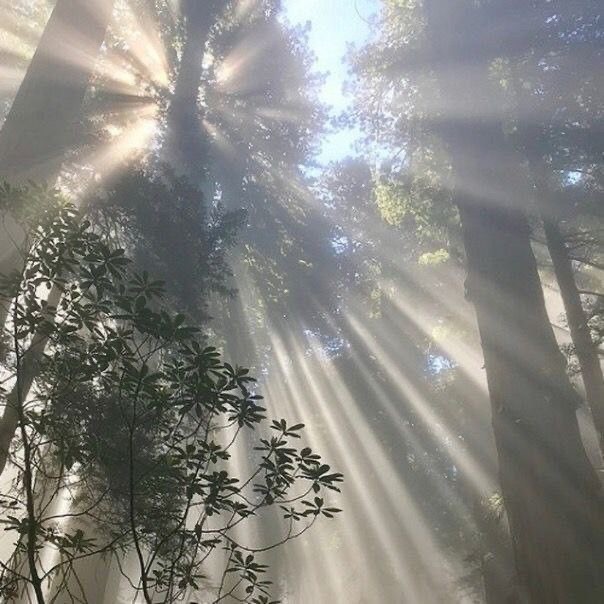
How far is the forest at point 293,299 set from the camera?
119 inches

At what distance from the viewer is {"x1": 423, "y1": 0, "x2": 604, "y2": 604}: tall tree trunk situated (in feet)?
13.0

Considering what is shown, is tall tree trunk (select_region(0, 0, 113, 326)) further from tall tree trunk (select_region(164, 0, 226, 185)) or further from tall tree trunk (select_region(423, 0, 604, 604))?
tall tree trunk (select_region(164, 0, 226, 185))

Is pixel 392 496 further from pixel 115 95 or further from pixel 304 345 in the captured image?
pixel 115 95

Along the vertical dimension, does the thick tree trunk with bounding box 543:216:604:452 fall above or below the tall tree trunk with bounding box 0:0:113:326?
below

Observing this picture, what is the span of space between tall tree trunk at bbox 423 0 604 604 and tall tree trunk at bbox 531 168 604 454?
5855 millimetres

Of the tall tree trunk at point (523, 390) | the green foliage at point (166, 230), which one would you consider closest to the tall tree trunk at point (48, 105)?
the green foliage at point (166, 230)

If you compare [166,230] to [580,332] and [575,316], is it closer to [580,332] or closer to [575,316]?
[580,332]

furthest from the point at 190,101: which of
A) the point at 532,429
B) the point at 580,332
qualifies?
the point at 532,429

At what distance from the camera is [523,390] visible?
4648 mm

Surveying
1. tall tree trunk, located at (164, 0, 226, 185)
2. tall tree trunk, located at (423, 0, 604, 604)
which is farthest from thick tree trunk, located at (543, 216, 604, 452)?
tall tree trunk, located at (164, 0, 226, 185)

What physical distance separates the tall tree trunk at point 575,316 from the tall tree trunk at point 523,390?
585 cm

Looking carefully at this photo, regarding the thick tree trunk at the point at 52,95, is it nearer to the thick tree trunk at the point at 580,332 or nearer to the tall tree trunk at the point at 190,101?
the tall tree trunk at the point at 190,101

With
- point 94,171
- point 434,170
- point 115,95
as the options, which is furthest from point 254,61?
point 94,171

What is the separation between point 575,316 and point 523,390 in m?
7.73
